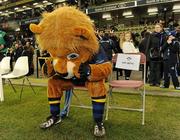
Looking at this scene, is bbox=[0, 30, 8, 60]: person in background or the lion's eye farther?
bbox=[0, 30, 8, 60]: person in background

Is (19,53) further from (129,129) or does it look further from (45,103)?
(129,129)

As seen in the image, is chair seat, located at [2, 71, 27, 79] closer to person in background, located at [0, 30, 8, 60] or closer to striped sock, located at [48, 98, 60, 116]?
striped sock, located at [48, 98, 60, 116]

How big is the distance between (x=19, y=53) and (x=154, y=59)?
5135 mm

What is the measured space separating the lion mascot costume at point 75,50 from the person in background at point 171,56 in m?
2.74

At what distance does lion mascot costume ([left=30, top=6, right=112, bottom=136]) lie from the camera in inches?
116

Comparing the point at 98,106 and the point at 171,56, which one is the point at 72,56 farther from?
the point at 171,56

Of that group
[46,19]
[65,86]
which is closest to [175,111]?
[65,86]

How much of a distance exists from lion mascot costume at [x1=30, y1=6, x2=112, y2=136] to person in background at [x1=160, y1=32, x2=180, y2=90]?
2.74 meters

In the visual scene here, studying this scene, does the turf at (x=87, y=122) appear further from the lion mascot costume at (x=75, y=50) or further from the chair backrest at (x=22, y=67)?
the chair backrest at (x=22, y=67)

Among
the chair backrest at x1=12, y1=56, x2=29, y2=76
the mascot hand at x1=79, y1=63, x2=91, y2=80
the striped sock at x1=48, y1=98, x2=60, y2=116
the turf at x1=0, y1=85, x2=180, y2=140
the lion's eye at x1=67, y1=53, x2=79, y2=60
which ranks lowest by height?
the turf at x1=0, y1=85, x2=180, y2=140

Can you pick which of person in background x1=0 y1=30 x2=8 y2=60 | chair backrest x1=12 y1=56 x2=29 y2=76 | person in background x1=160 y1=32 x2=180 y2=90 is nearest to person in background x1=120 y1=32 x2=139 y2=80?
person in background x1=160 y1=32 x2=180 y2=90

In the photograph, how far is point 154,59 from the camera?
6121mm

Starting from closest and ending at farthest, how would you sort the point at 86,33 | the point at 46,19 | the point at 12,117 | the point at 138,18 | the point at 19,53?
the point at 86,33 < the point at 46,19 < the point at 12,117 < the point at 19,53 < the point at 138,18

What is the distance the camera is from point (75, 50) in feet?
9.73
